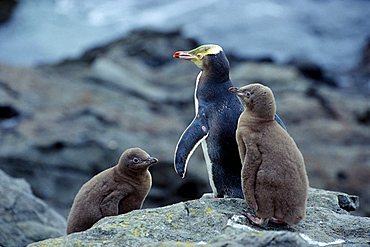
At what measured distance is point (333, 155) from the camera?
16469 mm

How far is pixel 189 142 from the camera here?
8031 millimetres

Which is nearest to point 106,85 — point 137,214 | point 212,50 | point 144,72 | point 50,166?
point 144,72

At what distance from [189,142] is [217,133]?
31 centimetres

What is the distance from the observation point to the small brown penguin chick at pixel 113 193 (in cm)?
776

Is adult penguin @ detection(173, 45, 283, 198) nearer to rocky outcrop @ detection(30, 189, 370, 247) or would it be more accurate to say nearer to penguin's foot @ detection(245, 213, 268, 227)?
rocky outcrop @ detection(30, 189, 370, 247)

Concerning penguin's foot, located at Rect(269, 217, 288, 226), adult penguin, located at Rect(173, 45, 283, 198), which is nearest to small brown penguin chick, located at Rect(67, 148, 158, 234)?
adult penguin, located at Rect(173, 45, 283, 198)

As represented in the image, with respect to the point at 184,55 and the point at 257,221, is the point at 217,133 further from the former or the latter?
the point at 257,221

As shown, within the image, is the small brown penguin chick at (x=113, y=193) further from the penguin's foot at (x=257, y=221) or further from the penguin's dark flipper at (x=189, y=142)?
the penguin's foot at (x=257, y=221)

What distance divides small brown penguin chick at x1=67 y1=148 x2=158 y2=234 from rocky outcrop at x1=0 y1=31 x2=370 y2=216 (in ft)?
21.2

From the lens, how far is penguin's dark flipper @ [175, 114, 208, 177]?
25.9 ft

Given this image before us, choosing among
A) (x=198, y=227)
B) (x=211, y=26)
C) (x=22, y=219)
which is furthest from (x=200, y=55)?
(x=211, y=26)

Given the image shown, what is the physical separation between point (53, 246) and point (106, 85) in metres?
13.1

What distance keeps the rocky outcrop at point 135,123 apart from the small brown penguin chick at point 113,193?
6463mm

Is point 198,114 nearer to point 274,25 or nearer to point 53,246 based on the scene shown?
point 53,246
